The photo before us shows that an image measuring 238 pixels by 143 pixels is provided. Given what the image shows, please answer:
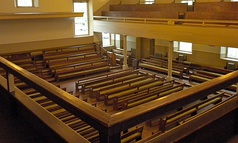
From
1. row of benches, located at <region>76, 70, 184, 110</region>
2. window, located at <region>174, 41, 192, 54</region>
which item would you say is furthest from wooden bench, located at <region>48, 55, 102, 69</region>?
window, located at <region>174, 41, 192, 54</region>

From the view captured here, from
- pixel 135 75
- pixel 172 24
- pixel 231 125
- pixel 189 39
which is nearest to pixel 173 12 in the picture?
pixel 172 24

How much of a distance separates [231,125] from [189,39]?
821cm

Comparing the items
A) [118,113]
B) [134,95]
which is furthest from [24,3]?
[118,113]

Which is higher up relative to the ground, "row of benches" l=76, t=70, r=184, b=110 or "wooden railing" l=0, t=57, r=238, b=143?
"wooden railing" l=0, t=57, r=238, b=143

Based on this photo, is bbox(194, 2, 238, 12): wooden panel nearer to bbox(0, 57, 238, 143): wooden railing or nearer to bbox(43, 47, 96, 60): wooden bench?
bbox(43, 47, 96, 60): wooden bench

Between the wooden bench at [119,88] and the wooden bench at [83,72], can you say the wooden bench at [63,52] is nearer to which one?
the wooden bench at [83,72]

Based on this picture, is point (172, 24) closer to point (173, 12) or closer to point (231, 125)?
point (173, 12)

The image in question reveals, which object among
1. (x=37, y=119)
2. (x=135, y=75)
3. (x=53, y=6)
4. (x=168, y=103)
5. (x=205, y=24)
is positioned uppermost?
(x=53, y=6)

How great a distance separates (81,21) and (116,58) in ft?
10.1

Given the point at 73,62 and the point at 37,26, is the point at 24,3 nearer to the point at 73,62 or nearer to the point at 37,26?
the point at 37,26

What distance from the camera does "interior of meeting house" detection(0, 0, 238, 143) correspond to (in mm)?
2758

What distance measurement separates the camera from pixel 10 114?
284 centimetres

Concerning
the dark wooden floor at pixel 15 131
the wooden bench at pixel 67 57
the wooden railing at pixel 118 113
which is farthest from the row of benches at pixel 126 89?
the wooden railing at pixel 118 113

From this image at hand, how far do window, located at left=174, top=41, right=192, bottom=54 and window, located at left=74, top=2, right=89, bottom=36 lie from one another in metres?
5.46
